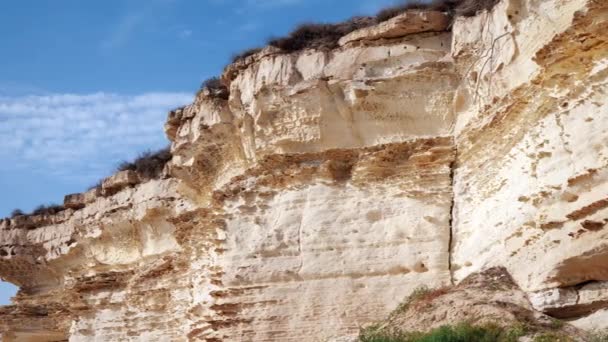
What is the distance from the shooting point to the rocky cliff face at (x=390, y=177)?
37.3 feet

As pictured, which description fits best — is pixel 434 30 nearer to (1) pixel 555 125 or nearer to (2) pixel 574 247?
(1) pixel 555 125

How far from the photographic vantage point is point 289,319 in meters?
14.9

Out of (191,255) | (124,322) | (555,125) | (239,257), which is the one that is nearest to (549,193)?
Answer: (555,125)

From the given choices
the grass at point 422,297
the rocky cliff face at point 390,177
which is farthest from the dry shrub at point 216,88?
the grass at point 422,297

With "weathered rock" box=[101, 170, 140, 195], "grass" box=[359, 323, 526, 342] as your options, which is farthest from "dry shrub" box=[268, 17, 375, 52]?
"grass" box=[359, 323, 526, 342]

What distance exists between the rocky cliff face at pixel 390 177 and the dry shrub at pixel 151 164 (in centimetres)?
264

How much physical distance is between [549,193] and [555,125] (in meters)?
0.94

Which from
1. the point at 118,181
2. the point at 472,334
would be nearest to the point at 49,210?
the point at 118,181

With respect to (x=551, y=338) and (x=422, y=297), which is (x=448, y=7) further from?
(x=551, y=338)

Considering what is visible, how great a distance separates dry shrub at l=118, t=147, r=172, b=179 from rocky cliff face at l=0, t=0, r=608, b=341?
2642 millimetres

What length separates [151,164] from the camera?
22.7 m

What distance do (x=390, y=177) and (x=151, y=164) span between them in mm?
9346

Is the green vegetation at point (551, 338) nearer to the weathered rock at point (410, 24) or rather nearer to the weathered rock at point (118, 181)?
the weathered rock at point (410, 24)

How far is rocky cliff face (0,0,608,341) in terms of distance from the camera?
11.4 m
